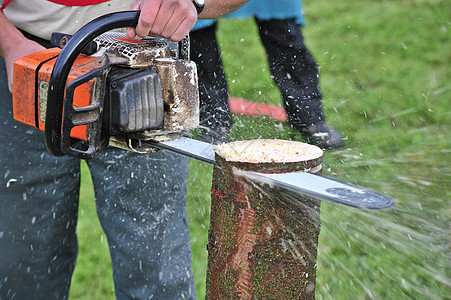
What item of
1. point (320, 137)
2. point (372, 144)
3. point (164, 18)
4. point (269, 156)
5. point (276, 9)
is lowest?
point (372, 144)

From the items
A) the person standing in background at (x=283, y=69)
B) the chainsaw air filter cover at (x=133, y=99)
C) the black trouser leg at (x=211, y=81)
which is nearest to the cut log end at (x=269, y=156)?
the chainsaw air filter cover at (x=133, y=99)

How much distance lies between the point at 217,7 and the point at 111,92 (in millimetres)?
426

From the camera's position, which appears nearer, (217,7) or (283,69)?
(217,7)

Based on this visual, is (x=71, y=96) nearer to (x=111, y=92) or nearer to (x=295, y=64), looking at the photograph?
(x=111, y=92)

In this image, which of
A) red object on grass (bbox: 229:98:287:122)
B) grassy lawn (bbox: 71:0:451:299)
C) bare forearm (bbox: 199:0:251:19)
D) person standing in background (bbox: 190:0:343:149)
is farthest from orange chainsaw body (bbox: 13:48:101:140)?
red object on grass (bbox: 229:98:287:122)

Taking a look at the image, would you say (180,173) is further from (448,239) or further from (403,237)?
(448,239)

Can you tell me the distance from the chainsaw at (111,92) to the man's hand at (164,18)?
26mm

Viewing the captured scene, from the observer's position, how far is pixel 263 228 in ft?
3.75

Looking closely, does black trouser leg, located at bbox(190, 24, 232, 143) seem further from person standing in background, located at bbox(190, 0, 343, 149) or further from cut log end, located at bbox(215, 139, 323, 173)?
cut log end, located at bbox(215, 139, 323, 173)

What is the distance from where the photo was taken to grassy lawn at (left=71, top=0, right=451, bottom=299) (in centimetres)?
254

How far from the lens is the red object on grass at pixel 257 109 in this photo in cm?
336

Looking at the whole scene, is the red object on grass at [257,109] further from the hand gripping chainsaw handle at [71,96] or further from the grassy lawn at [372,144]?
the hand gripping chainsaw handle at [71,96]

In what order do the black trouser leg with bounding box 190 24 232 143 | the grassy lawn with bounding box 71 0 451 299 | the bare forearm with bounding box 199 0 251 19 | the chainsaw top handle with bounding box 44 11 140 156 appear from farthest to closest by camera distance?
the black trouser leg with bounding box 190 24 232 143 → the grassy lawn with bounding box 71 0 451 299 → the bare forearm with bounding box 199 0 251 19 → the chainsaw top handle with bounding box 44 11 140 156

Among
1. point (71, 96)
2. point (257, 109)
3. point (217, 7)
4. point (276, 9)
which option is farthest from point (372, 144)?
point (71, 96)
